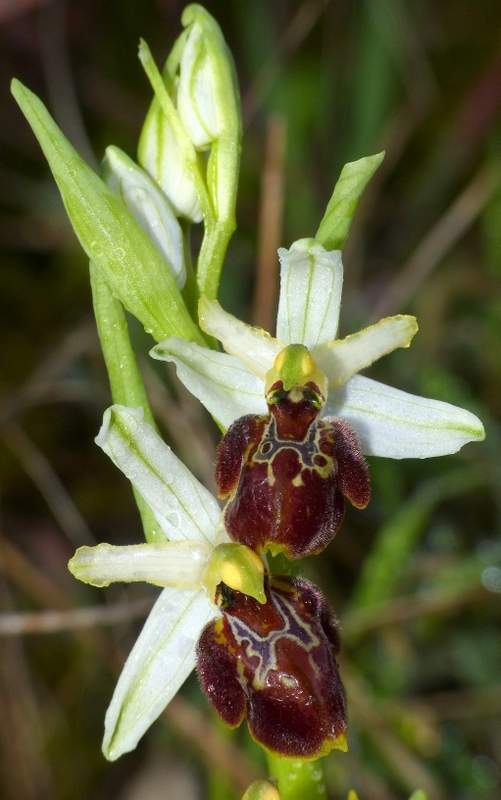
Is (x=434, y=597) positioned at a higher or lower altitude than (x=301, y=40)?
lower

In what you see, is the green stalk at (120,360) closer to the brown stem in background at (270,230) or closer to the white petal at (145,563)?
the white petal at (145,563)

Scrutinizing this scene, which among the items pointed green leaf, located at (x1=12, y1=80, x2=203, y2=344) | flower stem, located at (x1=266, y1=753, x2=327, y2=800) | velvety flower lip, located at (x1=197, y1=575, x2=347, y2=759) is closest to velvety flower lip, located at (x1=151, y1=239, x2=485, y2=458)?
pointed green leaf, located at (x1=12, y1=80, x2=203, y2=344)

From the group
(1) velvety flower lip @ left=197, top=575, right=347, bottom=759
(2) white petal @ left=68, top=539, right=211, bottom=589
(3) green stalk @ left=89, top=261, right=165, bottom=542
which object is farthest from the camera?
(3) green stalk @ left=89, top=261, right=165, bottom=542

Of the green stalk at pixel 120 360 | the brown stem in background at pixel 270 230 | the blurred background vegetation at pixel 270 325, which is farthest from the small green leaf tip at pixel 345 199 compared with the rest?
the brown stem in background at pixel 270 230

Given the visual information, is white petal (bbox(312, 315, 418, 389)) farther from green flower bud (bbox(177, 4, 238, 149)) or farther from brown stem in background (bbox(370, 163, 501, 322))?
brown stem in background (bbox(370, 163, 501, 322))

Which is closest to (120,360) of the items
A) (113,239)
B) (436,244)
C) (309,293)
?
(113,239)

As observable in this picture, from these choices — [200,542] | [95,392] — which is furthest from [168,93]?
[95,392]

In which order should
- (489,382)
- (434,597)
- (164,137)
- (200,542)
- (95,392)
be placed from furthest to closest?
(489,382) < (95,392) < (434,597) < (164,137) < (200,542)

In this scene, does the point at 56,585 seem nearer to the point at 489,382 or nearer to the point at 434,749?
the point at 434,749
